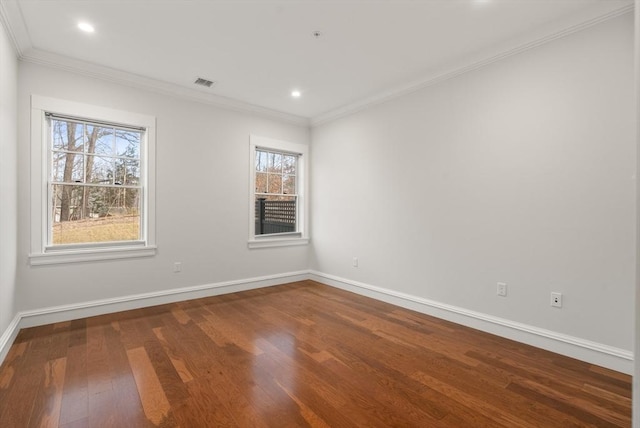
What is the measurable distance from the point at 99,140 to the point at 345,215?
3.15 metres

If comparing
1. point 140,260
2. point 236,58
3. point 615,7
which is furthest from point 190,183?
point 615,7

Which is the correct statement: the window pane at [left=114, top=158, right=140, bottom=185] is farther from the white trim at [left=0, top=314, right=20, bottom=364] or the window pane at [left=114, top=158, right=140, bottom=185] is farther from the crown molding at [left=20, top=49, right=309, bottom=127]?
the white trim at [left=0, top=314, right=20, bottom=364]

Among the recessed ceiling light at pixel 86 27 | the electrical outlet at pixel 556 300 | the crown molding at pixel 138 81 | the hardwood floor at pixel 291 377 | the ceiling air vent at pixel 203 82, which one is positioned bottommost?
the hardwood floor at pixel 291 377

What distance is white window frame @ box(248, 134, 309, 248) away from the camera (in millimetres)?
4457

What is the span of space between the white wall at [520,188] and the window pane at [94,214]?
9.63ft

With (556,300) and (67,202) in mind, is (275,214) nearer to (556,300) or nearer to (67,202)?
(67,202)

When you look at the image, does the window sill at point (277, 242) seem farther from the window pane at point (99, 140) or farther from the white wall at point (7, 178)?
the white wall at point (7, 178)

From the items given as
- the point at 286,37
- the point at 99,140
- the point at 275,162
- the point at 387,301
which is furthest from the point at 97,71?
the point at 387,301

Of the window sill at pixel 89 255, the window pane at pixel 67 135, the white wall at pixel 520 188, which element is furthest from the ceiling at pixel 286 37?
the window sill at pixel 89 255

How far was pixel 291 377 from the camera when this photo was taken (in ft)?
6.92

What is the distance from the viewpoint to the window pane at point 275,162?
4.80 meters

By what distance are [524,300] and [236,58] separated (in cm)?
356

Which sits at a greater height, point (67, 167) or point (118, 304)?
point (67, 167)

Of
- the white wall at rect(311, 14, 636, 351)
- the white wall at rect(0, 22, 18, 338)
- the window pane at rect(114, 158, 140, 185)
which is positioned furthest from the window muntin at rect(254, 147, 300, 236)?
the white wall at rect(0, 22, 18, 338)
